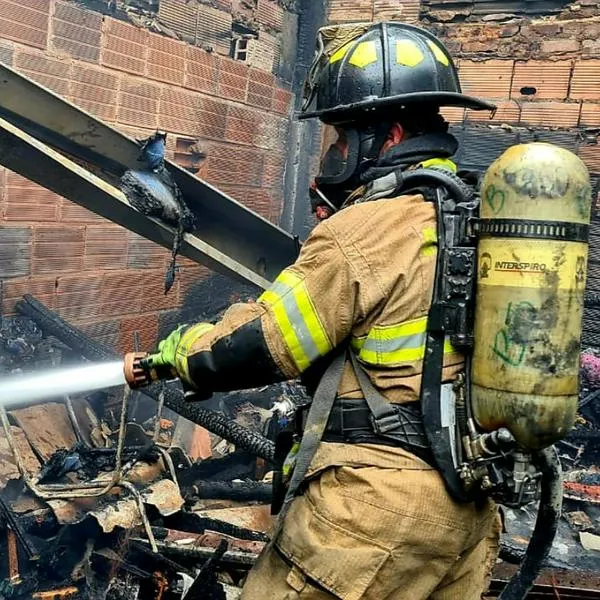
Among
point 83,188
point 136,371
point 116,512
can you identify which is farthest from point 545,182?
point 116,512

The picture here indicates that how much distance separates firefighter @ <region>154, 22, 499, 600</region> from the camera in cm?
188

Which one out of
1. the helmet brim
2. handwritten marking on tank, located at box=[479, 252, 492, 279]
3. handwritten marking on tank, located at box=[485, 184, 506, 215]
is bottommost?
handwritten marking on tank, located at box=[479, 252, 492, 279]

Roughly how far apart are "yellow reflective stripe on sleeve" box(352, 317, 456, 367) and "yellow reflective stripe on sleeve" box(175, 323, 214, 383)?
490 mm

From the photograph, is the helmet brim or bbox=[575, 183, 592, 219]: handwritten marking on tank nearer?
bbox=[575, 183, 592, 219]: handwritten marking on tank

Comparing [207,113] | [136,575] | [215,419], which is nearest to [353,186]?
[136,575]

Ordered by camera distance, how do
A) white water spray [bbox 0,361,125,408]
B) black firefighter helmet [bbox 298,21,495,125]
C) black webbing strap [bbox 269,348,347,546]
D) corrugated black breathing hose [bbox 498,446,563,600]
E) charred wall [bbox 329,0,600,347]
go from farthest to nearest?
charred wall [bbox 329,0,600,347], white water spray [bbox 0,361,125,408], black firefighter helmet [bbox 298,21,495,125], corrugated black breathing hose [bbox 498,446,563,600], black webbing strap [bbox 269,348,347,546]

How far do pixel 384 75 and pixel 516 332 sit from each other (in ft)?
3.30

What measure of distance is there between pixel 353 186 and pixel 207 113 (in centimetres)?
574

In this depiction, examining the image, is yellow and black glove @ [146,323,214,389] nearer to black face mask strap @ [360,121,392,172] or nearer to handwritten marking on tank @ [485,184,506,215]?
black face mask strap @ [360,121,392,172]

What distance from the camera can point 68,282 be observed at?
6383 mm

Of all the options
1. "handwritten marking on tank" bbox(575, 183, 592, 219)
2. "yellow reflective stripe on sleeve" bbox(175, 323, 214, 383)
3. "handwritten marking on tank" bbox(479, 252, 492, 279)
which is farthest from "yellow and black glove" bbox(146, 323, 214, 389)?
"handwritten marking on tank" bbox(575, 183, 592, 219)

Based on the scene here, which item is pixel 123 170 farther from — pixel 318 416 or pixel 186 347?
pixel 318 416

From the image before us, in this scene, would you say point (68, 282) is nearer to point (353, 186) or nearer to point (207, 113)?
point (207, 113)

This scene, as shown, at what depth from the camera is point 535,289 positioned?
174cm
